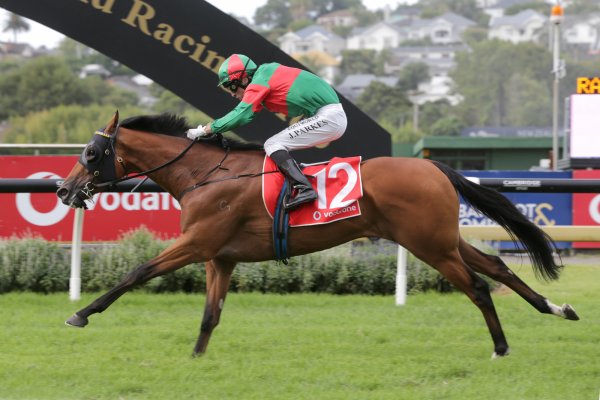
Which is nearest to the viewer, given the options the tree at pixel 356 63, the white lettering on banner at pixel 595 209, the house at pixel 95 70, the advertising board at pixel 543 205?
the white lettering on banner at pixel 595 209

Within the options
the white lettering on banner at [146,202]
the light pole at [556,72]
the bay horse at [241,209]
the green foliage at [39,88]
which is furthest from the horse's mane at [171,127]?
the green foliage at [39,88]

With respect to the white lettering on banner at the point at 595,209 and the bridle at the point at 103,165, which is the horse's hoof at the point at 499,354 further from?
the white lettering on banner at the point at 595,209

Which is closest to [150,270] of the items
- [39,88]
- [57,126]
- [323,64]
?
[57,126]

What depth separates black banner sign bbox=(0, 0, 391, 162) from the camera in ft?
28.1

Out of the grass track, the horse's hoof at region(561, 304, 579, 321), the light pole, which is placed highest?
the light pole

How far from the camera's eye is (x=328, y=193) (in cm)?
609

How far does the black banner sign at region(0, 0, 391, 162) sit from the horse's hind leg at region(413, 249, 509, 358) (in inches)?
125

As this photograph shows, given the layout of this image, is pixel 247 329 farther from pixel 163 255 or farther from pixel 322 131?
pixel 322 131

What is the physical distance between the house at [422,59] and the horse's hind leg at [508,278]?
164140 mm

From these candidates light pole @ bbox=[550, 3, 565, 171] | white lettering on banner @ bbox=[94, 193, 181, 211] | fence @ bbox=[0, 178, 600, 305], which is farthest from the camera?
light pole @ bbox=[550, 3, 565, 171]

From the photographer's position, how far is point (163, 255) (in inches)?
236

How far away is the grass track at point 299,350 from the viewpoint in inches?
207

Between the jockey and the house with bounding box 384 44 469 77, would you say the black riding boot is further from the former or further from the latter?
the house with bounding box 384 44 469 77

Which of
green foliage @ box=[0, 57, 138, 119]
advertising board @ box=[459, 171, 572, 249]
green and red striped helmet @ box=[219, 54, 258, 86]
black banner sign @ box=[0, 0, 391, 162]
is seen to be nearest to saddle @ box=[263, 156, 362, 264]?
green and red striped helmet @ box=[219, 54, 258, 86]
